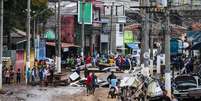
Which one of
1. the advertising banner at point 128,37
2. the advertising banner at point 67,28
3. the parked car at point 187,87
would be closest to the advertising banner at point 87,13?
the advertising banner at point 67,28

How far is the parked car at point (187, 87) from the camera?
31.5 meters

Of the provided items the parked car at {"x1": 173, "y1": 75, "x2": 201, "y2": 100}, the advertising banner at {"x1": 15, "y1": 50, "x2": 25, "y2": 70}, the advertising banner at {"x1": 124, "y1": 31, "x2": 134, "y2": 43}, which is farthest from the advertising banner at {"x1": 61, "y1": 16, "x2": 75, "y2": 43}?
the parked car at {"x1": 173, "y1": 75, "x2": 201, "y2": 100}

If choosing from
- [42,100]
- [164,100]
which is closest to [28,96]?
[42,100]

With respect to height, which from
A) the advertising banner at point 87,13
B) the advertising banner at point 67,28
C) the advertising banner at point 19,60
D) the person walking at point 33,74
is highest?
the advertising banner at point 87,13

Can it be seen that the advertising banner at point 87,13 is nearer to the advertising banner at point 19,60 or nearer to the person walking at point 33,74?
Result: the advertising banner at point 19,60

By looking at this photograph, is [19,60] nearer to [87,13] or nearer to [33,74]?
[33,74]

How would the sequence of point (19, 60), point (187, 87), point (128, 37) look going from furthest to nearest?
point (128, 37), point (19, 60), point (187, 87)

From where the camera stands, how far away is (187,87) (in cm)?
3431

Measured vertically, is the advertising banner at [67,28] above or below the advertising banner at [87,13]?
below

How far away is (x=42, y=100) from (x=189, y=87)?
8.29m

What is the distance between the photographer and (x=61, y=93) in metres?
38.4

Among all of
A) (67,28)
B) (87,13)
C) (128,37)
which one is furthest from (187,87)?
(128,37)

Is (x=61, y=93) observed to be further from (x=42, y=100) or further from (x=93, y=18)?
(x=93, y=18)

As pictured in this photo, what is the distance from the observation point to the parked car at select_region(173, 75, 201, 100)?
31470mm
